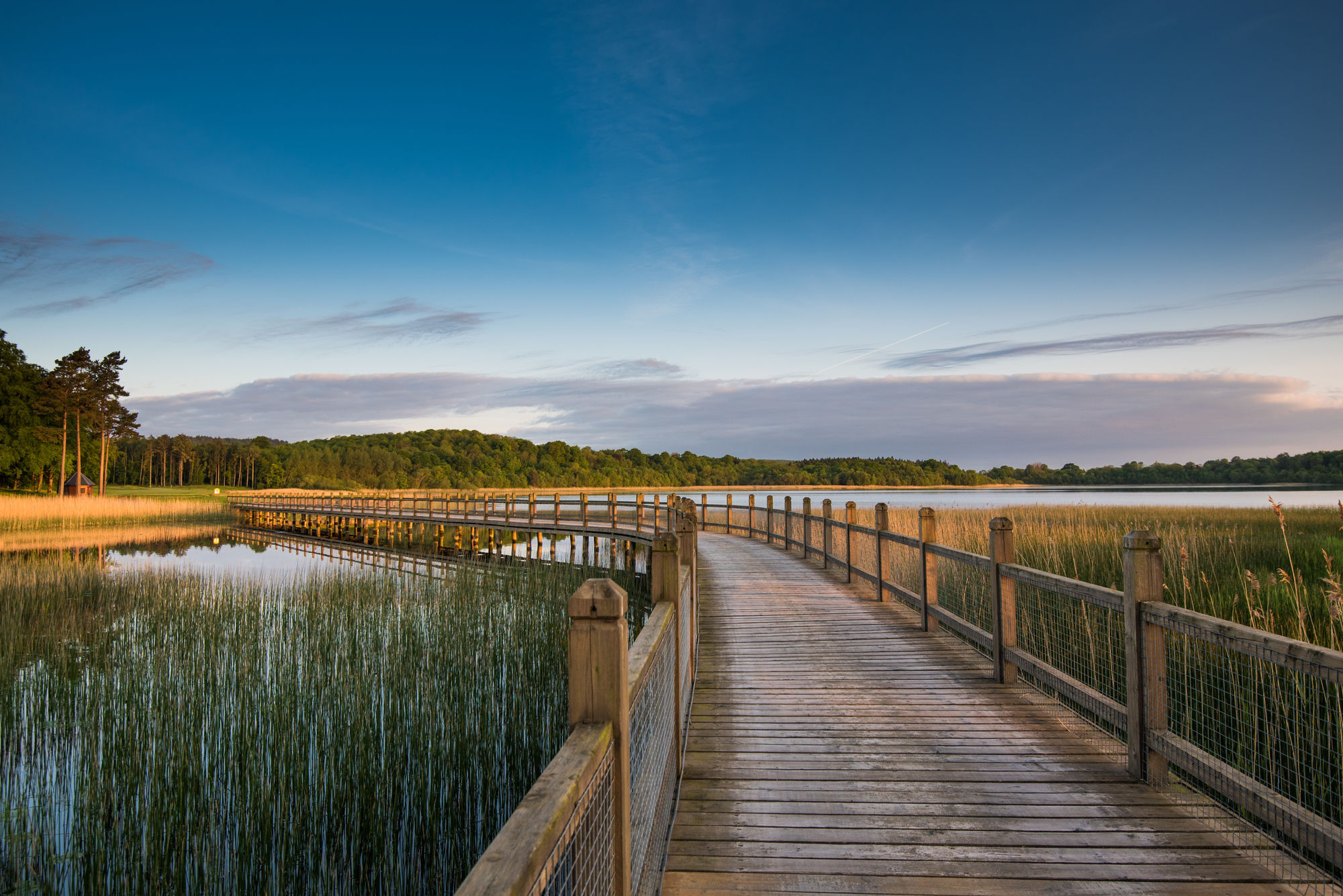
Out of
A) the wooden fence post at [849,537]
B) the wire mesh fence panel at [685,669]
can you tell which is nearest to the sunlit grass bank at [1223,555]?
the wooden fence post at [849,537]

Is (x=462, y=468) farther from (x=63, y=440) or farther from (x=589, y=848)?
(x=589, y=848)

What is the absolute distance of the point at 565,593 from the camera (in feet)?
46.2

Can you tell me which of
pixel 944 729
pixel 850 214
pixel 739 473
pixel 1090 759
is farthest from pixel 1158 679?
pixel 739 473

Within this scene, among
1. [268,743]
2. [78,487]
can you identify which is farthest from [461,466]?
[268,743]

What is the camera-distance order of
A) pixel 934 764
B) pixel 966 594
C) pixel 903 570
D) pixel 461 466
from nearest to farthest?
1. pixel 934 764
2. pixel 966 594
3. pixel 903 570
4. pixel 461 466

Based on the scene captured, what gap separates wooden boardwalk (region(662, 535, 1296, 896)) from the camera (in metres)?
2.93

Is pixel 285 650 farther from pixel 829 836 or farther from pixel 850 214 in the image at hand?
pixel 850 214

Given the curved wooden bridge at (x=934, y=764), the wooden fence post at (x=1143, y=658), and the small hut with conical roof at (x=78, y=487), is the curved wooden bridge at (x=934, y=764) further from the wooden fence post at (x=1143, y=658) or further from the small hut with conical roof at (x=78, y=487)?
the small hut with conical roof at (x=78, y=487)

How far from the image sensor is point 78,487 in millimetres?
52719

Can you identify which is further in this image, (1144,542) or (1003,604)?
(1003,604)

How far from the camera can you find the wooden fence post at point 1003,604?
5.81 m

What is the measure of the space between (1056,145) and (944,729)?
2107 cm

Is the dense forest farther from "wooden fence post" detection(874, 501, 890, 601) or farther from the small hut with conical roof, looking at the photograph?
"wooden fence post" detection(874, 501, 890, 601)

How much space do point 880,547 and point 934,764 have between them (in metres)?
5.75
